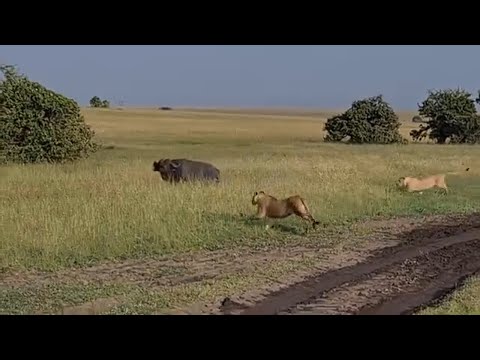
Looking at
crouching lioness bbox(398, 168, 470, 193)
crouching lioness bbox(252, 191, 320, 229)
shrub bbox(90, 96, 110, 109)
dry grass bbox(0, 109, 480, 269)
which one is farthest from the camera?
shrub bbox(90, 96, 110, 109)

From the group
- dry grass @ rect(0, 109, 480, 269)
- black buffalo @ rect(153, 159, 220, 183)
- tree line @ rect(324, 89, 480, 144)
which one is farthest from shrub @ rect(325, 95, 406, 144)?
black buffalo @ rect(153, 159, 220, 183)

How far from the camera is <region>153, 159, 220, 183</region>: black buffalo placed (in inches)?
622

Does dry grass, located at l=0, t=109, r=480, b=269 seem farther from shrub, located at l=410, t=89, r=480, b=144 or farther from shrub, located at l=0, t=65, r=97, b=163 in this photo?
shrub, located at l=410, t=89, r=480, b=144

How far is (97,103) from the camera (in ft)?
295

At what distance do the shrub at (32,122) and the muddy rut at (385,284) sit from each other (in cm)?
1615

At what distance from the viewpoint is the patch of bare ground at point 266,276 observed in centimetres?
625

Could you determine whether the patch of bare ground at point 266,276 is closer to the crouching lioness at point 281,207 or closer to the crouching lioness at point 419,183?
the crouching lioness at point 281,207

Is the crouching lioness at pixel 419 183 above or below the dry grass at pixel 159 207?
above

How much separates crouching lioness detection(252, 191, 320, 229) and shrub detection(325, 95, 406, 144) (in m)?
35.5

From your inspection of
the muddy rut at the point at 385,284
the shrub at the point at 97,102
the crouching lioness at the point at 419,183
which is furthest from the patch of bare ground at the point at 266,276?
the shrub at the point at 97,102

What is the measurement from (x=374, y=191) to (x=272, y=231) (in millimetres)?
5590

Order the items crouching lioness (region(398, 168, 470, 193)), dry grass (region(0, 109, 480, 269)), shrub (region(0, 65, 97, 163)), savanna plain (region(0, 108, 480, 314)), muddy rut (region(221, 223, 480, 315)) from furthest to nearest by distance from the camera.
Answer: shrub (region(0, 65, 97, 163))
crouching lioness (region(398, 168, 470, 193))
dry grass (region(0, 109, 480, 269))
savanna plain (region(0, 108, 480, 314))
muddy rut (region(221, 223, 480, 315))
